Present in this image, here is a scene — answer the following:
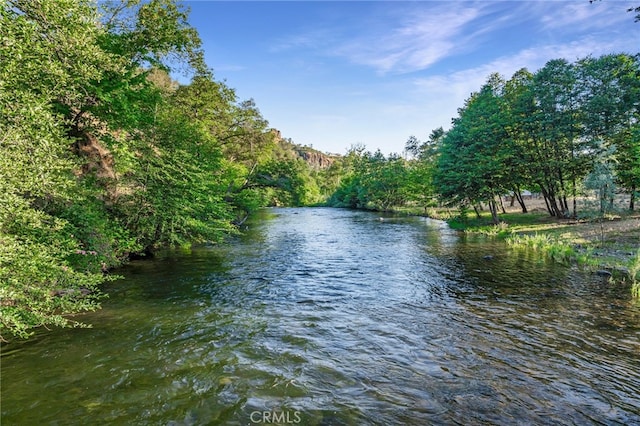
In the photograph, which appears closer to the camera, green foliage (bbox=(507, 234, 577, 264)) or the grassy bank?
the grassy bank

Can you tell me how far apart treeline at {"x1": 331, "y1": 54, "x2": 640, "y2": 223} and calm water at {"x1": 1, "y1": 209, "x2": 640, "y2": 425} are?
14974 millimetres

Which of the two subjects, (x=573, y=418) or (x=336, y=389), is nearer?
(x=573, y=418)

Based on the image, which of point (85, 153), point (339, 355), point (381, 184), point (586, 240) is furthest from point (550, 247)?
point (381, 184)

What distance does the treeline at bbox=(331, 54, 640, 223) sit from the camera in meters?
28.2

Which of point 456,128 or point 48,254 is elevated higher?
point 456,128

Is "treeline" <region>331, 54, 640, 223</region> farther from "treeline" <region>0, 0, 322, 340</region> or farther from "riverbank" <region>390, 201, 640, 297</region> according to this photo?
"treeline" <region>0, 0, 322, 340</region>

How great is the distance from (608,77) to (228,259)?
3469 centimetres

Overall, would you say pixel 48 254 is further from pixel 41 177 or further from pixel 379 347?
pixel 379 347

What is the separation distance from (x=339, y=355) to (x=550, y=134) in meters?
31.9

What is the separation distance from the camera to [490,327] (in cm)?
1025

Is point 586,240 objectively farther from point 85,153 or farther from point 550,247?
point 85,153

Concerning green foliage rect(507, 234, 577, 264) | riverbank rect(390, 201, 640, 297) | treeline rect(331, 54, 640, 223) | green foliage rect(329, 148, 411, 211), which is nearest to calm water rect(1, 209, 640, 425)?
riverbank rect(390, 201, 640, 297)

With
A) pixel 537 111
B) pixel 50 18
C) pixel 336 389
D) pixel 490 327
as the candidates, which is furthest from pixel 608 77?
A: pixel 50 18

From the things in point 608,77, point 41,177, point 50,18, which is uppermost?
point 608,77
